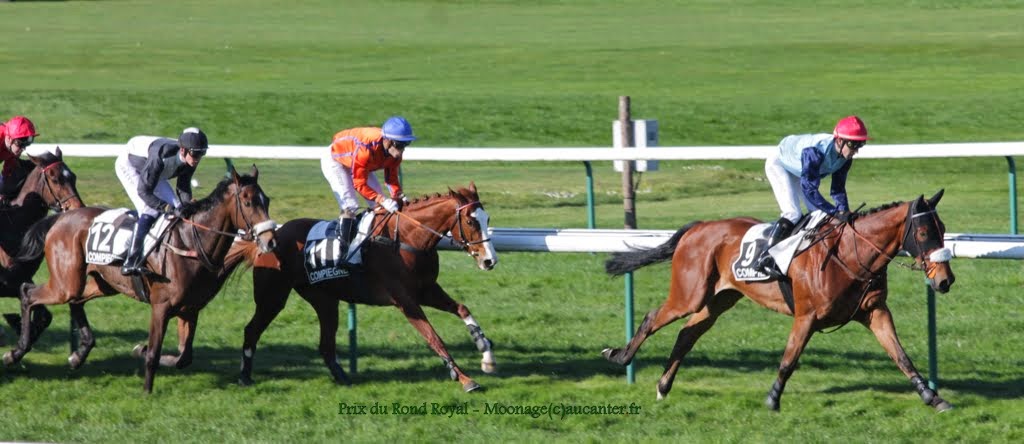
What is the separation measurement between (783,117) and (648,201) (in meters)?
8.59

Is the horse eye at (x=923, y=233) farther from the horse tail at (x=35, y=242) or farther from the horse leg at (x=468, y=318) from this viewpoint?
the horse tail at (x=35, y=242)

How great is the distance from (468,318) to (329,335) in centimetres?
82

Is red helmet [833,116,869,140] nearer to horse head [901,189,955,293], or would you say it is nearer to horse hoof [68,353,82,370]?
horse head [901,189,955,293]

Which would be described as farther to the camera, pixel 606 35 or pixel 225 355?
pixel 606 35

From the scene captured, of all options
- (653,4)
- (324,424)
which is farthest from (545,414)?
(653,4)

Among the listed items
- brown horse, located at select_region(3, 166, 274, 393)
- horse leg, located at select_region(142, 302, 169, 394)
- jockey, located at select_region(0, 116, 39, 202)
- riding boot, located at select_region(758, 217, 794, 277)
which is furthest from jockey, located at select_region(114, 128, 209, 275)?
riding boot, located at select_region(758, 217, 794, 277)

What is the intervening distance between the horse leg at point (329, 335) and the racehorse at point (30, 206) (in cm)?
181

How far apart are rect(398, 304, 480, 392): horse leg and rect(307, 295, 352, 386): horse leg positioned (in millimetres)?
484

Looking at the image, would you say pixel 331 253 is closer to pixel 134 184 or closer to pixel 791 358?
pixel 134 184

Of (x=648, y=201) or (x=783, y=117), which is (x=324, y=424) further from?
(x=783, y=117)

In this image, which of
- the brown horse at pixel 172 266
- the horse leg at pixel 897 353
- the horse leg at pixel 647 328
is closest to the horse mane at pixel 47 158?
the brown horse at pixel 172 266

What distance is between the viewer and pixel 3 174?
9375 millimetres

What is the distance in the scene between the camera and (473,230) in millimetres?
7930

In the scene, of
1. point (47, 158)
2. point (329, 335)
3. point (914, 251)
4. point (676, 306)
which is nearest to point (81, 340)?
point (47, 158)
